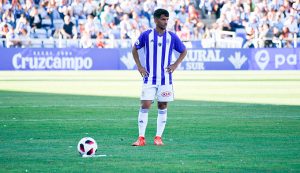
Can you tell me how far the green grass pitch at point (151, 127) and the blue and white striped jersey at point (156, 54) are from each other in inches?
41.0

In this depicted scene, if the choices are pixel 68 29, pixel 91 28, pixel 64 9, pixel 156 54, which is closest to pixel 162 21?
pixel 156 54

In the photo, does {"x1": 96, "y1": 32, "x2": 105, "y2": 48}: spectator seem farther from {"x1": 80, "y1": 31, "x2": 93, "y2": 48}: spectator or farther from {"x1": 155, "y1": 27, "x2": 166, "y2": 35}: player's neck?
{"x1": 155, "y1": 27, "x2": 166, "y2": 35}: player's neck

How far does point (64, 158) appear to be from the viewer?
12148 mm

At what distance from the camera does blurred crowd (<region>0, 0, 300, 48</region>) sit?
43344mm

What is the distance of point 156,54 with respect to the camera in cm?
1425

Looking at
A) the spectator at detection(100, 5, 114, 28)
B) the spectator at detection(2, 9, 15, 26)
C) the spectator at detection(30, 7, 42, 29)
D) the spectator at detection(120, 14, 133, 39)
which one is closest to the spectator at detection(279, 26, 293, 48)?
the spectator at detection(120, 14, 133, 39)

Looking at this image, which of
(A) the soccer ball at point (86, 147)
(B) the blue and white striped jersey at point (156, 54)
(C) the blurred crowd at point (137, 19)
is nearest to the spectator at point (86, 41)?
(C) the blurred crowd at point (137, 19)

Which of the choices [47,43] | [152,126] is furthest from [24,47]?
[152,126]

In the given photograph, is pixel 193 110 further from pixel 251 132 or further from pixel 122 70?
pixel 122 70

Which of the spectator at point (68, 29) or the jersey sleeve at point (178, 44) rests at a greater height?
the jersey sleeve at point (178, 44)

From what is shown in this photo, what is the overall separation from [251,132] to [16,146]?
447cm

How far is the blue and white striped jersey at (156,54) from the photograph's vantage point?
14227mm

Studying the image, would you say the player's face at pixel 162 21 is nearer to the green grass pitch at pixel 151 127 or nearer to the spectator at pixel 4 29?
the green grass pitch at pixel 151 127

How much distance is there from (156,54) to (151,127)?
11.3ft
